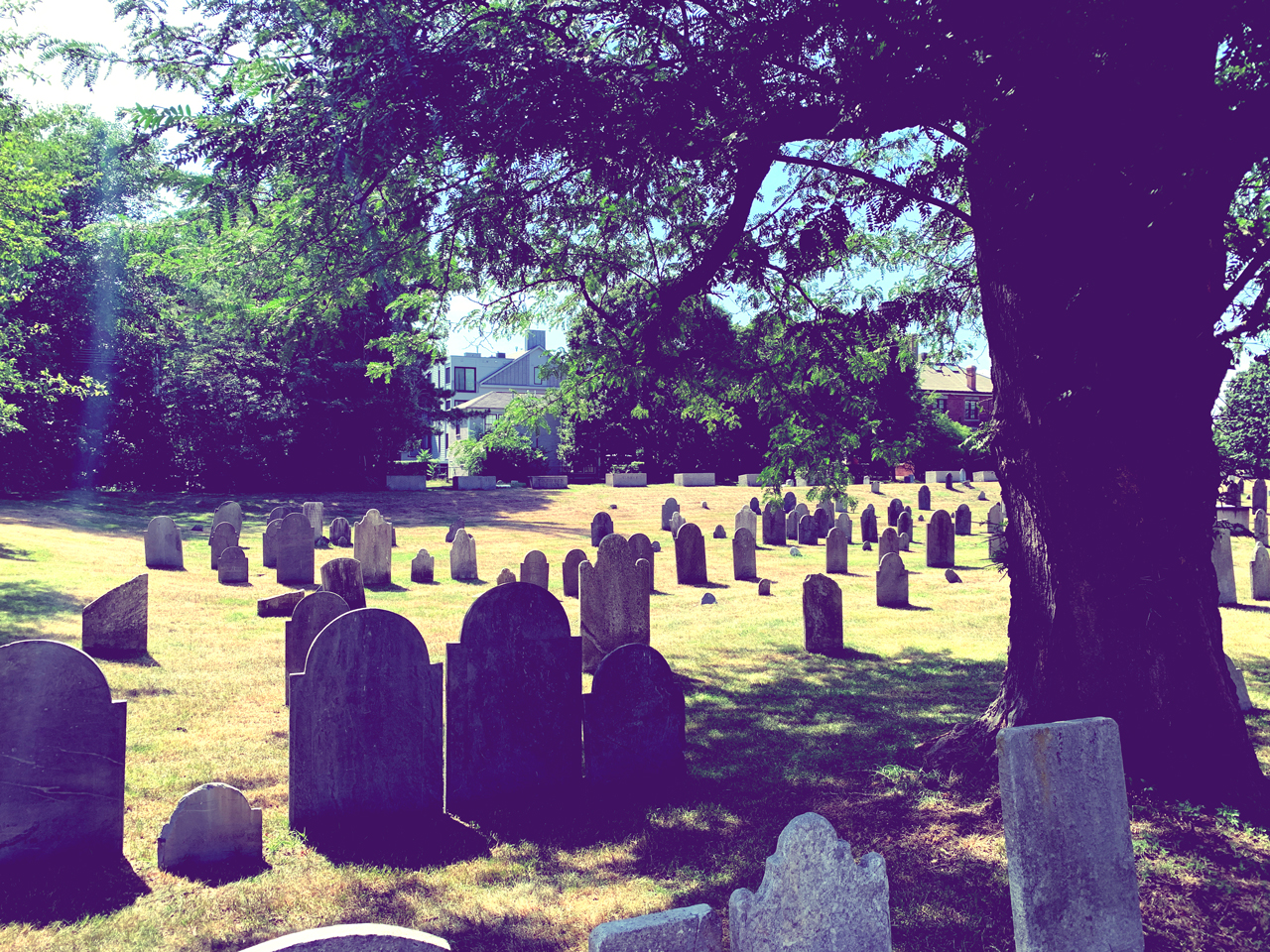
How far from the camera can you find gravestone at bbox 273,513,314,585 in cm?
1559

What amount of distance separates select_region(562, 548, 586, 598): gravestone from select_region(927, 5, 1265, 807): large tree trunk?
9359 mm

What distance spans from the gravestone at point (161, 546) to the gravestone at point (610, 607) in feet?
32.3

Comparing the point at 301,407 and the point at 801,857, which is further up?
the point at 301,407

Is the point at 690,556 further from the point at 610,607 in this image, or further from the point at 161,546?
the point at 161,546

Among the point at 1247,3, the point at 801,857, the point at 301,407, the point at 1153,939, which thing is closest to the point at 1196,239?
the point at 1247,3

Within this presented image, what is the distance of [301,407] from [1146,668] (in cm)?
3249

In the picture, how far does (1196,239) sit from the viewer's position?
17.0 feet

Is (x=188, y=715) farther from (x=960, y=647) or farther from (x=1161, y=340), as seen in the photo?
(x=960, y=647)

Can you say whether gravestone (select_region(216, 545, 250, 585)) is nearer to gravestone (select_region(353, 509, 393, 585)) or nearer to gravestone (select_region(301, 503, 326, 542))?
gravestone (select_region(353, 509, 393, 585))

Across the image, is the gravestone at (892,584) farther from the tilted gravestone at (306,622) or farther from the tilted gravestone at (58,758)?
the tilted gravestone at (58,758)

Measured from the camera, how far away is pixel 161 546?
16.0 metres

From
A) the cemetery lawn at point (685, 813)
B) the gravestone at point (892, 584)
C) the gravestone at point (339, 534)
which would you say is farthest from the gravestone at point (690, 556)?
the gravestone at point (339, 534)

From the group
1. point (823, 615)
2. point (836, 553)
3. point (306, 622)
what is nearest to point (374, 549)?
point (306, 622)

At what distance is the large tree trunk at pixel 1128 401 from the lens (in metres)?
5.07
